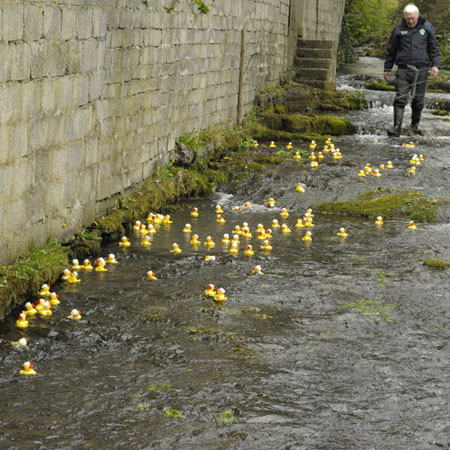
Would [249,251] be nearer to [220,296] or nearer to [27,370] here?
[220,296]

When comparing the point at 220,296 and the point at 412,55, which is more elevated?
the point at 412,55

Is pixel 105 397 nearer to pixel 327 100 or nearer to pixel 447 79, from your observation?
pixel 327 100

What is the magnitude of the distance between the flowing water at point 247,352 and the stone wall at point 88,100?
0.76 m

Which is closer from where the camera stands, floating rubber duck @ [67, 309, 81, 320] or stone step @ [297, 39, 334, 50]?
floating rubber duck @ [67, 309, 81, 320]

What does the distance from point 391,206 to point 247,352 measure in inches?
221

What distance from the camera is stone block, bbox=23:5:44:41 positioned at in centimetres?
804

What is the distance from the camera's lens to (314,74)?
22266 millimetres

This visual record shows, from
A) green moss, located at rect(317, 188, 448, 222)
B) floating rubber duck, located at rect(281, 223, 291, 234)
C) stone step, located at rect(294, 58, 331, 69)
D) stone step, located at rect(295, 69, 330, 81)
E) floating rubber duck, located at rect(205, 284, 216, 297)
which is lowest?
floating rubber duck, located at rect(205, 284, 216, 297)

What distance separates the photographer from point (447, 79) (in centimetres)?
2595

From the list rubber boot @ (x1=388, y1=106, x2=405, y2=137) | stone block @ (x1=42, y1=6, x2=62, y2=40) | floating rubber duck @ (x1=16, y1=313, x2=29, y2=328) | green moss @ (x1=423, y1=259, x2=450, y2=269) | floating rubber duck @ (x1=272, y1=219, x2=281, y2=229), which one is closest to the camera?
floating rubber duck @ (x1=16, y1=313, x2=29, y2=328)

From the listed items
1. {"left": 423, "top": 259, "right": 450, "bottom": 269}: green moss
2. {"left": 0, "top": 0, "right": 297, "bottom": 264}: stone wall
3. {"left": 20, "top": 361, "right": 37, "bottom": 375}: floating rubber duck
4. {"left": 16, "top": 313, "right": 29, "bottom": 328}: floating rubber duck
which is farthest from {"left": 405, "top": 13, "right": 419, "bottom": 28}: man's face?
{"left": 20, "top": 361, "right": 37, "bottom": 375}: floating rubber duck

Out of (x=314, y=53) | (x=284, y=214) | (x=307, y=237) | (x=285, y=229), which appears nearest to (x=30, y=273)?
(x=307, y=237)

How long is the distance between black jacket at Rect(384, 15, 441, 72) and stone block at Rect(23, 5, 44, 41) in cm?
941

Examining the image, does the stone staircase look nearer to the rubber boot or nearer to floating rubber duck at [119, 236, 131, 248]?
the rubber boot
